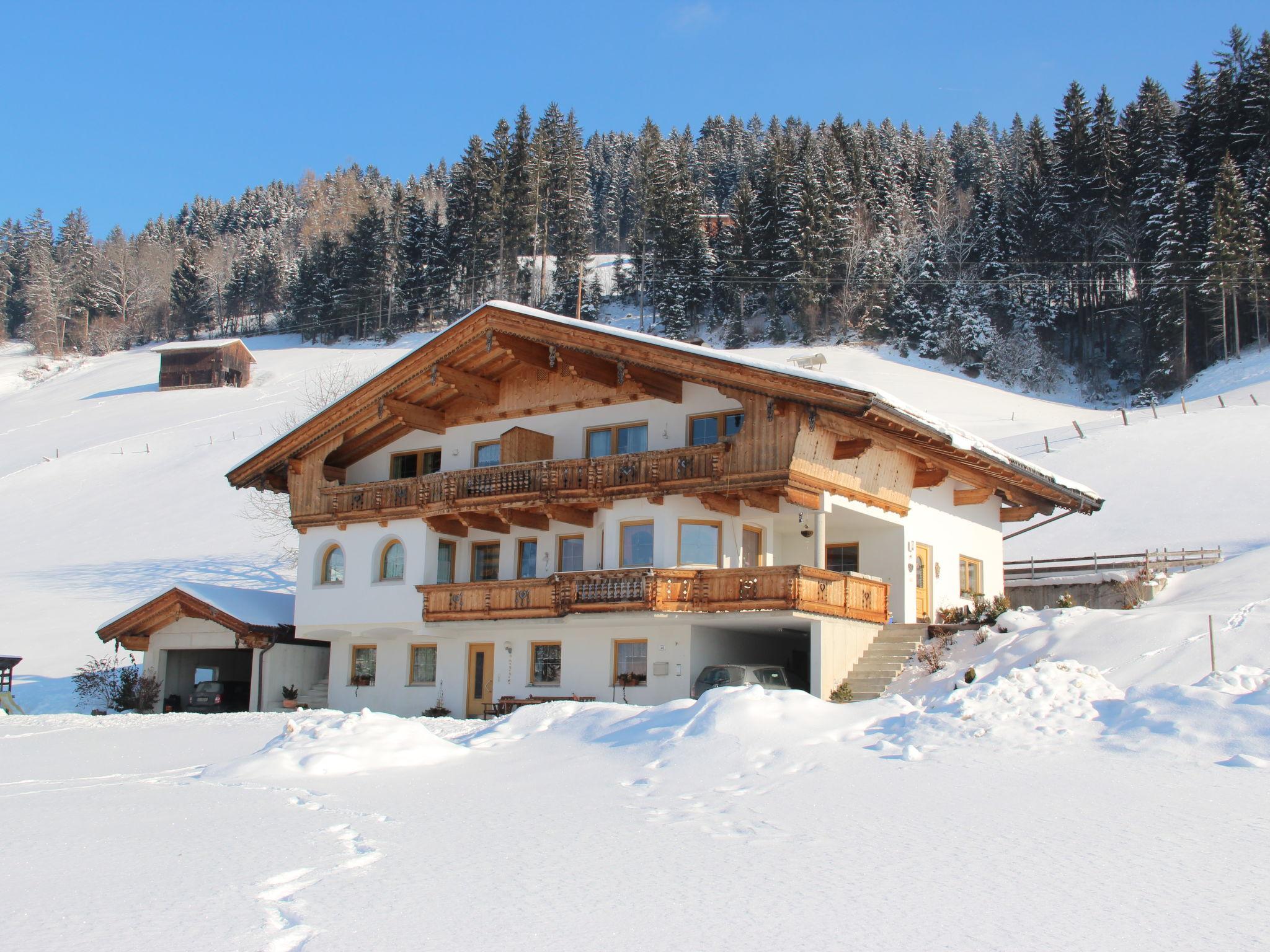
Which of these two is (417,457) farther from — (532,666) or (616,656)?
(616,656)

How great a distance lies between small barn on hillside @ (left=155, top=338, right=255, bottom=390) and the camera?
87625 millimetres

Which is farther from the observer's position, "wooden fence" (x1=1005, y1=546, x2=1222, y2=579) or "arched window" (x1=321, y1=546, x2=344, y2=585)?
"arched window" (x1=321, y1=546, x2=344, y2=585)

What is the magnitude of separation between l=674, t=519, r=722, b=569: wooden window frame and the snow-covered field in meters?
4.95

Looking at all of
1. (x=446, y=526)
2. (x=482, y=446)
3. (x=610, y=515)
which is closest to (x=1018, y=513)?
(x=610, y=515)

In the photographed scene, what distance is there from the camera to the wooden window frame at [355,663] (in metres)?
30.4

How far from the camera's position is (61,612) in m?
44.3

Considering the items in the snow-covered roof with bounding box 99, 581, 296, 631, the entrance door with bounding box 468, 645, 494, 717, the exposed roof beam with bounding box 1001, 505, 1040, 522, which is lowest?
the entrance door with bounding box 468, 645, 494, 717

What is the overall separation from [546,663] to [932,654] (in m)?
9.30

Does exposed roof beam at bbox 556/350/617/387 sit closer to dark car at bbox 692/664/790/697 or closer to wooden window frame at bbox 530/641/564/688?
wooden window frame at bbox 530/641/564/688

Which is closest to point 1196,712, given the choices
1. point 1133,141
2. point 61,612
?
point 61,612

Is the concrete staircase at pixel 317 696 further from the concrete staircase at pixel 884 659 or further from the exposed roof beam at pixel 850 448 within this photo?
the exposed roof beam at pixel 850 448

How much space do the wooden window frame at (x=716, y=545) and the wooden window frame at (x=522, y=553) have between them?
180 inches

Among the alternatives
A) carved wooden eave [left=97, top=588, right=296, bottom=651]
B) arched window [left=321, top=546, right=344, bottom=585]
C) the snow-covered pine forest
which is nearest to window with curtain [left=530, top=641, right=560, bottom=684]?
arched window [left=321, top=546, right=344, bottom=585]

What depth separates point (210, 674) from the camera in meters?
33.7
